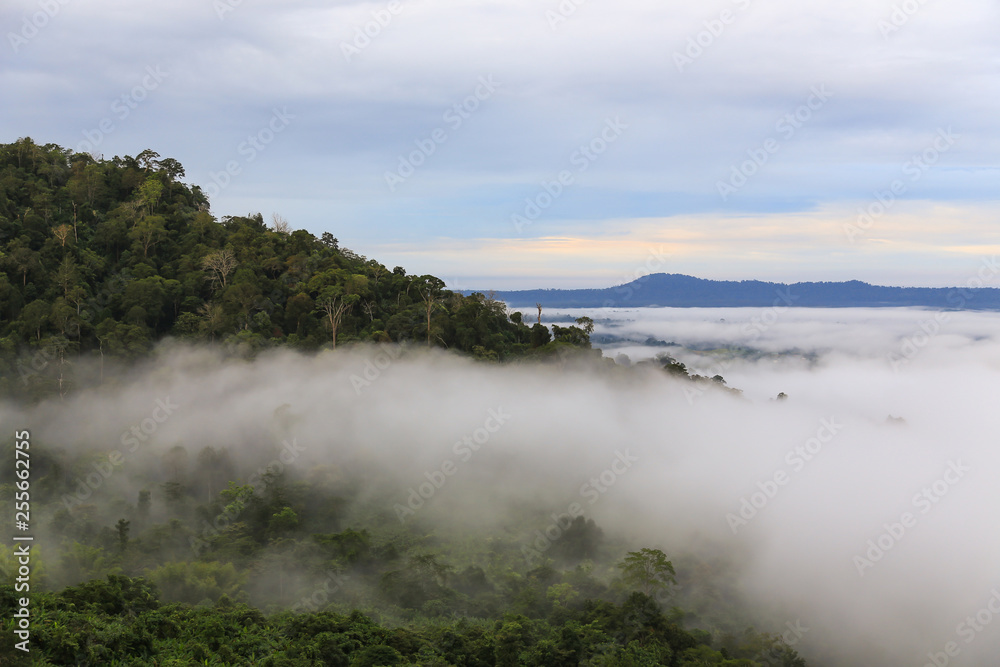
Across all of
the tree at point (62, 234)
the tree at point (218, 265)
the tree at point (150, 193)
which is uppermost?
the tree at point (150, 193)

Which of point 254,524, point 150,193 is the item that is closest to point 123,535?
point 254,524

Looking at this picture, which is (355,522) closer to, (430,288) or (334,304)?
(334,304)

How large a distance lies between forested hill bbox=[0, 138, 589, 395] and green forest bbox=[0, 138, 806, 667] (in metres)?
0.31

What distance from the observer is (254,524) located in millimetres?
58719

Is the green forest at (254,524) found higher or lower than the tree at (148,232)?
lower

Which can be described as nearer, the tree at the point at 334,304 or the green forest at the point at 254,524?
the green forest at the point at 254,524

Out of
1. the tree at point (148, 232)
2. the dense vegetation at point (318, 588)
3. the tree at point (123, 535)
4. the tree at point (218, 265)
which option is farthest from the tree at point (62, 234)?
the tree at point (123, 535)

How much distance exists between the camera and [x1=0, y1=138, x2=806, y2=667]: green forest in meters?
32.6

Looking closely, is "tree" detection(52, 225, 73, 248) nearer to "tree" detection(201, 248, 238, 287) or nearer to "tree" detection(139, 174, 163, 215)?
"tree" detection(139, 174, 163, 215)

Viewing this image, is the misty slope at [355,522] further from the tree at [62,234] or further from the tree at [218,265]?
the tree at [62,234]

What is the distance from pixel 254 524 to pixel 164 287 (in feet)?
131

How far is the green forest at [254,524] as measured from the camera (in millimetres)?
32562

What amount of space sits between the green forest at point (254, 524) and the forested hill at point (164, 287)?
0.31 m

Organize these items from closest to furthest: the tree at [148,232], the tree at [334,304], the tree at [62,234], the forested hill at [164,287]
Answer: the forested hill at [164,287] < the tree at [334,304] < the tree at [62,234] < the tree at [148,232]
